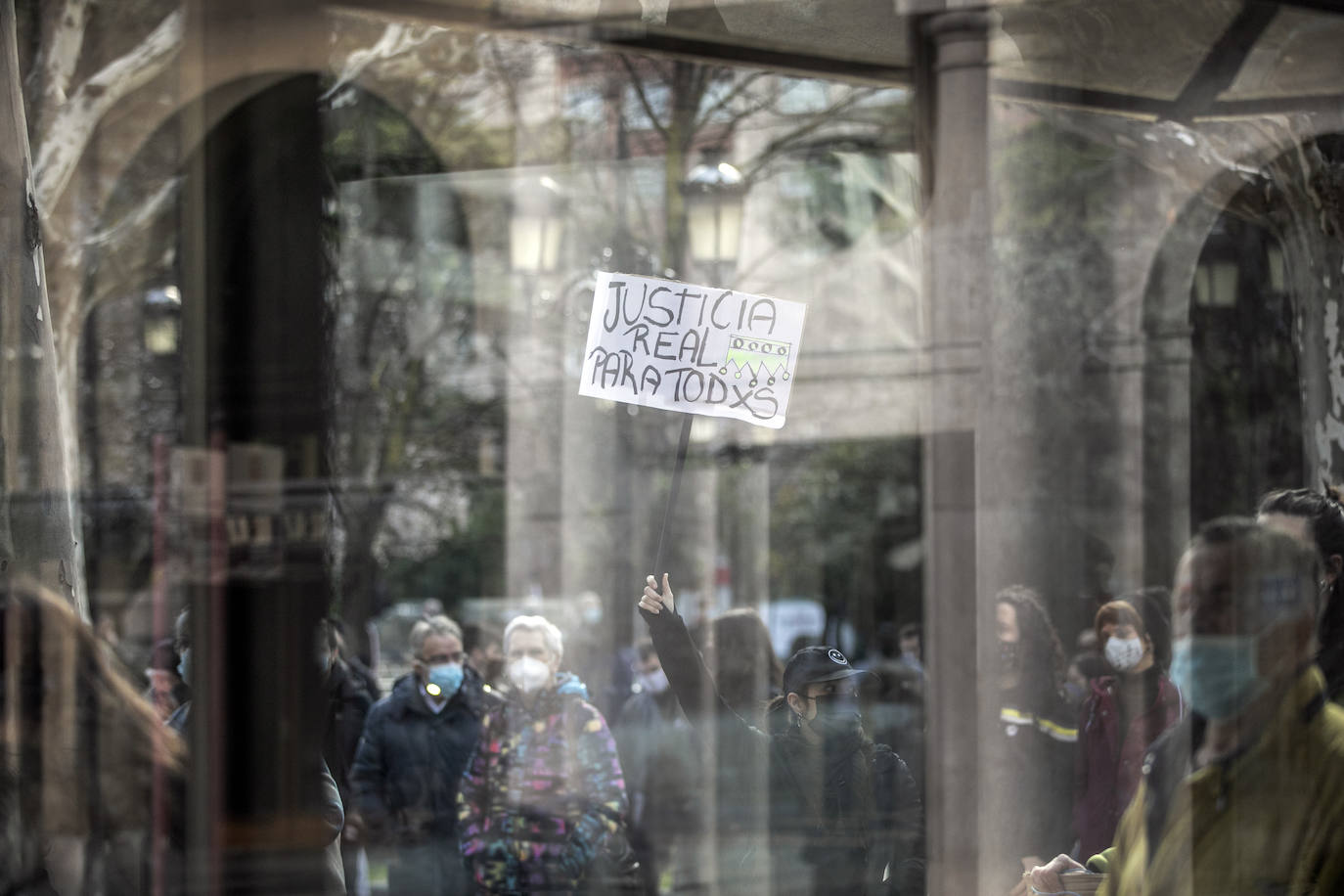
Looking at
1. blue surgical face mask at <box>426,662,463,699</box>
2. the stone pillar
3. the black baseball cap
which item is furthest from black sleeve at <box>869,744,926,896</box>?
blue surgical face mask at <box>426,662,463,699</box>

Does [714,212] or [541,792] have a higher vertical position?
[714,212]

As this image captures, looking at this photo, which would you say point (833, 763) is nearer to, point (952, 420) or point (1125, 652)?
point (952, 420)

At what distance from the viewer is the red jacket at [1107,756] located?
3.74m

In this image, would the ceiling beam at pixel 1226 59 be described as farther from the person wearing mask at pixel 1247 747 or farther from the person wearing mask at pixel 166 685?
the person wearing mask at pixel 166 685

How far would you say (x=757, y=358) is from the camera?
3162mm

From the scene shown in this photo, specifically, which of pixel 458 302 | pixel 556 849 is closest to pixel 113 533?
pixel 458 302

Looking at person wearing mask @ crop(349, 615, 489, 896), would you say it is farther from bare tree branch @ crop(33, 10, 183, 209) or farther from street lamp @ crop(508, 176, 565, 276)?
street lamp @ crop(508, 176, 565, 276)

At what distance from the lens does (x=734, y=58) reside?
196 inches

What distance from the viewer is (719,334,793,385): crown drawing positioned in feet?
10.4

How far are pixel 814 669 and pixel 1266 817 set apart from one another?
4.03 feet

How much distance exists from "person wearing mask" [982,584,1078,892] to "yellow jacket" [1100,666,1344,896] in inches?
66.8

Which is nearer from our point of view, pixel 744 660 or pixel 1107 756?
pixel 1107 756

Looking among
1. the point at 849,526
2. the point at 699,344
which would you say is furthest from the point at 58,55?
the point at 849,526

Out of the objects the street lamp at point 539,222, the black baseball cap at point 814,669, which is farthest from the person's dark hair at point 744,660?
the street lamp at point 539,222
